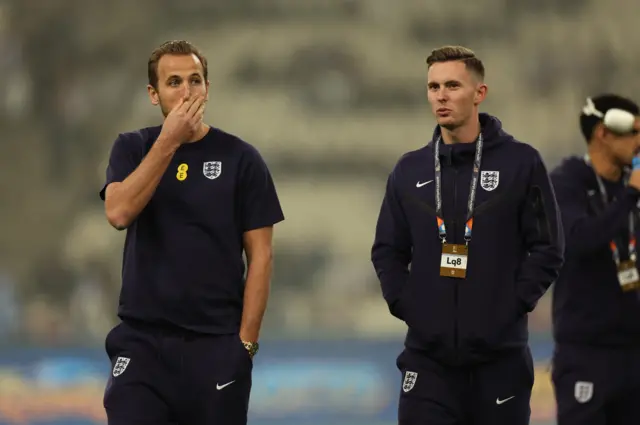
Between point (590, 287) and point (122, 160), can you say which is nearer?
point (122, 160)

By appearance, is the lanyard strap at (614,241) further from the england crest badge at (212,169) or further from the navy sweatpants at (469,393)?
the england crest badge at (212,169)

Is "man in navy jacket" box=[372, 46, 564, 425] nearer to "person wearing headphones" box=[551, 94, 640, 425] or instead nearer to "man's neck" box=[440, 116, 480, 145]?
"man's neck" box=[440, 116, 480, 145]

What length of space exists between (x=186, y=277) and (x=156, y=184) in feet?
1.05

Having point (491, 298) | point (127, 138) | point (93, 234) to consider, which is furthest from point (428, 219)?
point (93, 234)

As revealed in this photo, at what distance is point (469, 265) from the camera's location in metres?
4.04

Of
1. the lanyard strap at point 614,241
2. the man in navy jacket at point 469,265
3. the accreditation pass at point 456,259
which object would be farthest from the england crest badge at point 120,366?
the lanyard strap at point 614,241

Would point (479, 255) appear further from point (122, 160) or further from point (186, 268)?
point (122, 160)

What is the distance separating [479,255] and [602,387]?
1205mm

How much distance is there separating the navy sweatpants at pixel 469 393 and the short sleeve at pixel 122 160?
3.68 feet

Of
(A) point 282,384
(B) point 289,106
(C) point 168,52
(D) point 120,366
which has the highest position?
(B) point 289,106

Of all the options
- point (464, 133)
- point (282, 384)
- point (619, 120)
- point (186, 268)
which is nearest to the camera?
point (186, 268)

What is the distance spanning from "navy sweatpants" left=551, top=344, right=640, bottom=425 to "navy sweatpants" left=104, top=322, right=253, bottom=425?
160cm

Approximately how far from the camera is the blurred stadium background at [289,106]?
40.7ft

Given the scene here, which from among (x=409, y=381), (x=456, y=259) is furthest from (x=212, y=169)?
(x=409, y=381)
